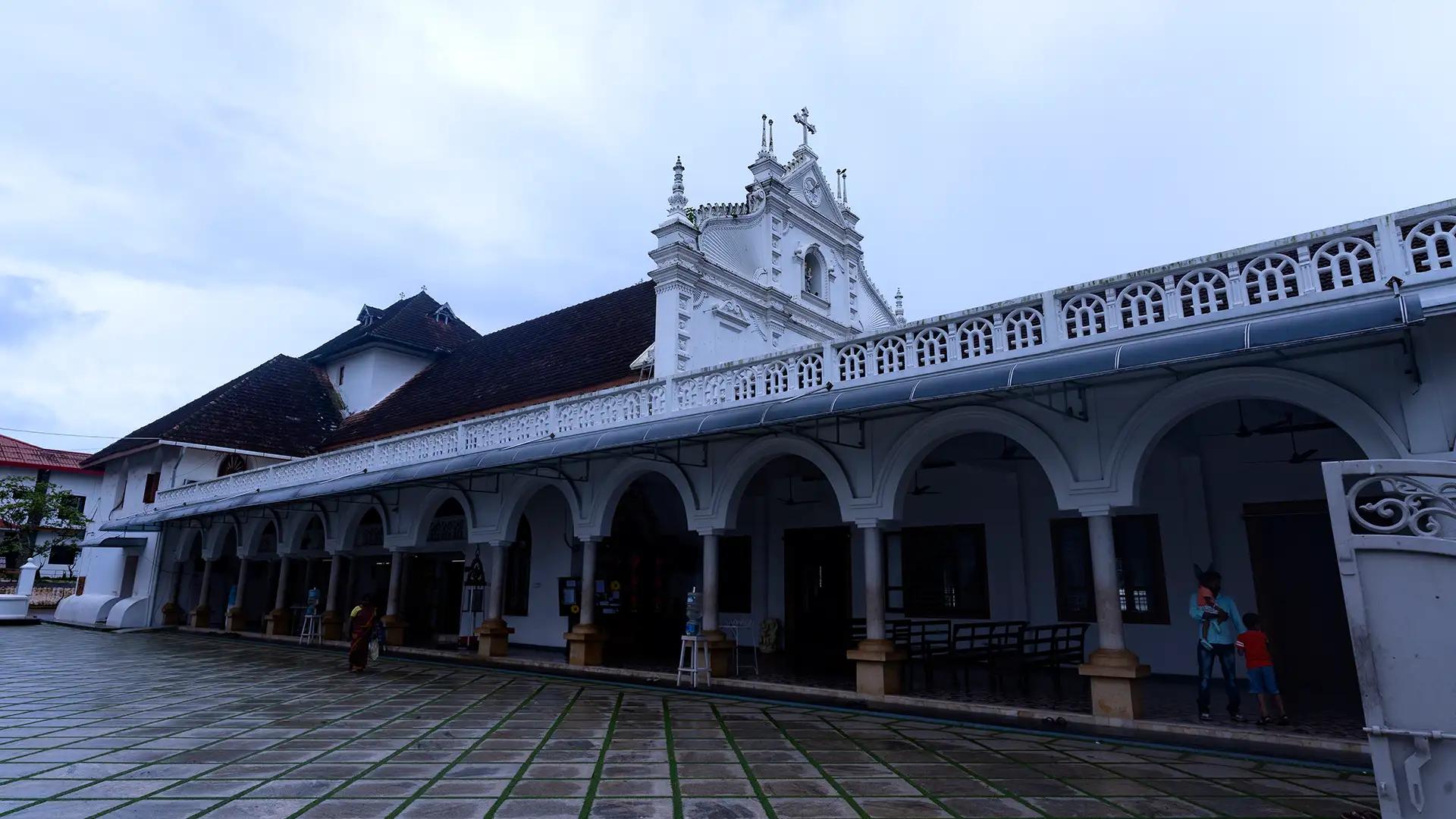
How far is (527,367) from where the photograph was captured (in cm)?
1977

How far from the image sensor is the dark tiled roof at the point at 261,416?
23.1 metres

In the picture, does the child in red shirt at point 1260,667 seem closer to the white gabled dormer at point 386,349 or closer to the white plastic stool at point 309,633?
the white plastic stool at point 309,633

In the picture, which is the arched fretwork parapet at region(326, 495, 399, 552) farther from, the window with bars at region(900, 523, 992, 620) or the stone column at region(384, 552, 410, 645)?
the window with bars at region(900, 523, 992, 620)

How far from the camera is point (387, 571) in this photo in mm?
21125

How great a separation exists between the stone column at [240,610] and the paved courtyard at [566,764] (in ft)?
38.8

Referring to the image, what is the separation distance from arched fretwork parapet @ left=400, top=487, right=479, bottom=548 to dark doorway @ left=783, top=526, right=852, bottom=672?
6.37 m

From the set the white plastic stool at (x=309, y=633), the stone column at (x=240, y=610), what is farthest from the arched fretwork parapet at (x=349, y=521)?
the stone column at (x=240, y=610)

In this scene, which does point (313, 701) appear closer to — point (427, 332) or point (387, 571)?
point (387, 571)

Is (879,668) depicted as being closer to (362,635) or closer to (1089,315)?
(1089,315)

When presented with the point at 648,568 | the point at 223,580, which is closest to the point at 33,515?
the point at 223,580

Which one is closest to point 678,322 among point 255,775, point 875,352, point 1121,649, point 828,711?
point 875,352

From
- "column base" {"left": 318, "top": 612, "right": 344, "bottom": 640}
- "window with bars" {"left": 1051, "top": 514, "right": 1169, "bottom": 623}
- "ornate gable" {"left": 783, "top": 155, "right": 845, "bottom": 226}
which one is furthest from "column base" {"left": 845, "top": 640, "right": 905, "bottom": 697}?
"column base" {"left": 318, "top": 612, "right": 344, "bottom": 640}

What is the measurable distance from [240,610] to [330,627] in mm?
4776

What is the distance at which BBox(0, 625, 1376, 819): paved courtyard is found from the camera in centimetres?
478
